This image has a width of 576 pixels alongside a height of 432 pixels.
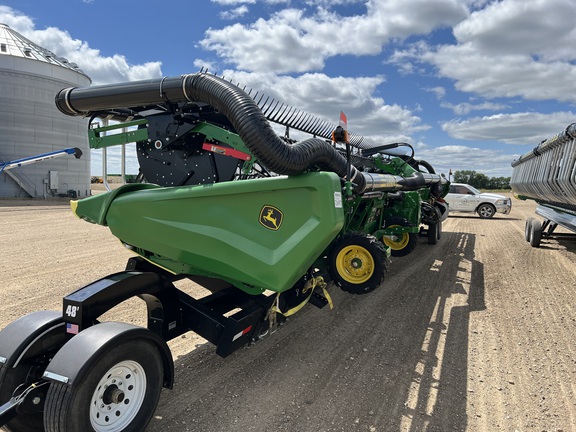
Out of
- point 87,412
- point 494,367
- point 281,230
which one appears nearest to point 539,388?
point 494,367

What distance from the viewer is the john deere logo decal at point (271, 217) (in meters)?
3.04

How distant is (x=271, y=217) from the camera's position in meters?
3.05

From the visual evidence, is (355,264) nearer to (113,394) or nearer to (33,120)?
(113,394)

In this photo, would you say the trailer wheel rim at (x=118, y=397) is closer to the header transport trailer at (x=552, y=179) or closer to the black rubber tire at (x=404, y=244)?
the black rubber tire at (x=404, y=244)

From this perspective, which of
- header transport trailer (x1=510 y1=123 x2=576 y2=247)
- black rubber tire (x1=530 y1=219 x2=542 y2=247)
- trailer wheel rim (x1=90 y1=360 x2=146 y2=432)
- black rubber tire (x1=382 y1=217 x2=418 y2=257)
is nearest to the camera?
trailer wheel rim (x1=90 y1=360 x2=146 y2=432)

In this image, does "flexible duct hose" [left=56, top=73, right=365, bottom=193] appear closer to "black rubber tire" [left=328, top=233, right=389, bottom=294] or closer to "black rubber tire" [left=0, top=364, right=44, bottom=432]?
"black rubber tire" [left=328, top=233, right=389, bottom=294]

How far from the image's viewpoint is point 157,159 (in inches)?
151

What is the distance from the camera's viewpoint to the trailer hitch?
224cm

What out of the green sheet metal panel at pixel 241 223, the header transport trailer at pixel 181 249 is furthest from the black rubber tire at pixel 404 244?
the green sheet metal panel at pixel 241 223

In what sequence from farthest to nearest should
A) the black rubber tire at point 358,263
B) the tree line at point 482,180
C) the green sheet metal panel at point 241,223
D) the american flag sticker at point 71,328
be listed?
1. the tree line at point 482,180
2. the black rubber tire at point 358,263
3. the green sheet metal panel at point 241,223
4. the american flag sticker at point 71,328

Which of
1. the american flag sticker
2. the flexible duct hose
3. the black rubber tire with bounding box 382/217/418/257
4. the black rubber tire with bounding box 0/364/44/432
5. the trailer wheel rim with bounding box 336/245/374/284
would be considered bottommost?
the black rubber tire with bounding box 0/364/44/432

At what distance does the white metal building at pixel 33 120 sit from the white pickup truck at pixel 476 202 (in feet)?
84.1

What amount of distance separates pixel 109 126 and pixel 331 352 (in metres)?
3.07

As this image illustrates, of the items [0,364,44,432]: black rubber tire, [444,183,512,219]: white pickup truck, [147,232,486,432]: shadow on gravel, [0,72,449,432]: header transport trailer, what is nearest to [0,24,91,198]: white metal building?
[444,183,512,219]: white pickup truck
